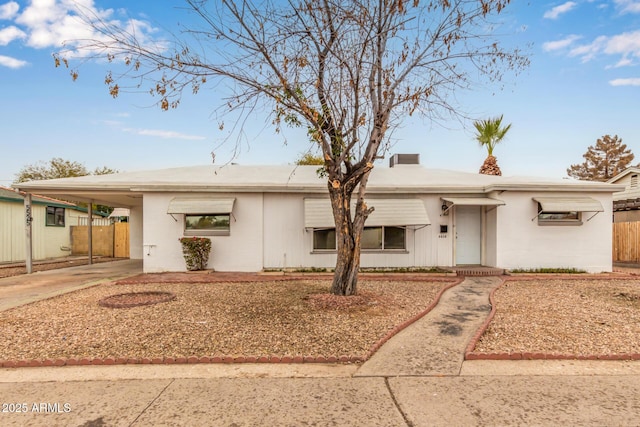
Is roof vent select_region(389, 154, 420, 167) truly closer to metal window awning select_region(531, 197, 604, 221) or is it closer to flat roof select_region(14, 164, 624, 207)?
flat roof select_region(14, 164, 624, 207)

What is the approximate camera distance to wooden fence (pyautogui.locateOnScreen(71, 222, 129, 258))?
1927cm

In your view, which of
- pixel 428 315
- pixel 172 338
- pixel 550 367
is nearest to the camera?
pixel 550 367

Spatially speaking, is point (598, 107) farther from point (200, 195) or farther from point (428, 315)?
point (200, 195)

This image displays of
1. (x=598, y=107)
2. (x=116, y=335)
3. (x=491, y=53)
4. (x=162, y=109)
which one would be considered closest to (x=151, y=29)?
(x=162, y=109)

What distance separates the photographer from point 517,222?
11.7 metres

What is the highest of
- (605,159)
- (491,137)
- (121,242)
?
(605,159)

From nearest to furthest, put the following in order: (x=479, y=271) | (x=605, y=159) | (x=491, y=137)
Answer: (x=479, y=271), (x=491, y=137), (x=605, y=159)

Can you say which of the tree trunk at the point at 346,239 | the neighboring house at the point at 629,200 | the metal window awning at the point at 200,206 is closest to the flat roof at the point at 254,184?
the metal window awning at the point at 200,206

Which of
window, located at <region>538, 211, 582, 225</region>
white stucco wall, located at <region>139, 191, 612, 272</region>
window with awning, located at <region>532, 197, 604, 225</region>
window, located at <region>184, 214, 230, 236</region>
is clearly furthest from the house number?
window, located at <region>538, 211, 582, 225</region>

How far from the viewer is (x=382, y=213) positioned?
1141 centimetres

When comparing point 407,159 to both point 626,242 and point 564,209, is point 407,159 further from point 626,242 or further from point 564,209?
point 626,242

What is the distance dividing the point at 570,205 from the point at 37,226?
2332 centimetres

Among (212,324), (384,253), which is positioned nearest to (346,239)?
(212,324)

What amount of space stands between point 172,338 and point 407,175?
11.0m
